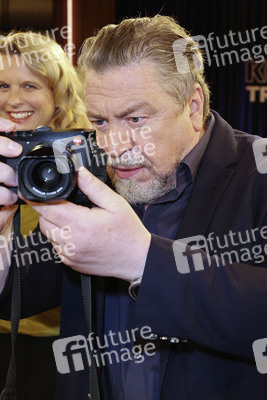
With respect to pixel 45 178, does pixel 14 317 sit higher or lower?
lower

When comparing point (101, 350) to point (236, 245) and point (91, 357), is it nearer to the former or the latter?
point (91, 357)

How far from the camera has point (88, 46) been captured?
122cm

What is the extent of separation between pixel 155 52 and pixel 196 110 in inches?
5.9

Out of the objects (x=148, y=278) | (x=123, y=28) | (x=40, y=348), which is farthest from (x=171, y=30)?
(x=40, y=348)

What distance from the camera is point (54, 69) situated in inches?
68.6

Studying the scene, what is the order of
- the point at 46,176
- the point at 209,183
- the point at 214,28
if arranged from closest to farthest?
the point at 46,176 → the point at 209,183 → the point at 214,28

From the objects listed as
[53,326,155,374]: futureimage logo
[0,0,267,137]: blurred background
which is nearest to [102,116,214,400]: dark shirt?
[53,326,155,374]: futureimage logo

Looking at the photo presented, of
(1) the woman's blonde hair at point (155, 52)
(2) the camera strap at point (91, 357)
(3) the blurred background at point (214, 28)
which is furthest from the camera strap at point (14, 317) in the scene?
(3) the blurred background at point (214, 28)

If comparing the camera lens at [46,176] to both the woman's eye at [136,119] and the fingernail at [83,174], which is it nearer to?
the fingernail at [83,174]

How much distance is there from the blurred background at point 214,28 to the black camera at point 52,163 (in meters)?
2.57

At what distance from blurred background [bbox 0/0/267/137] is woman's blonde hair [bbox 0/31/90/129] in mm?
1588

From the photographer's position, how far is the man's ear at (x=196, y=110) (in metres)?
1.18

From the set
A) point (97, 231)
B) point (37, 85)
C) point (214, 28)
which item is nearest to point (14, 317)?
point (97, 231)

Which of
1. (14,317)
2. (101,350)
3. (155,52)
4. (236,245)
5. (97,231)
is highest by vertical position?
(155,52)
